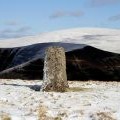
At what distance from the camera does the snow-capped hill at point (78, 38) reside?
33.0 meters

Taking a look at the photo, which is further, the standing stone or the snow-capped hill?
the snow-capped hill

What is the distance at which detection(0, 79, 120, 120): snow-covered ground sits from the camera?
38.7 ft

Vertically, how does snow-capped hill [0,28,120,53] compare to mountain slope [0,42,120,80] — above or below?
above

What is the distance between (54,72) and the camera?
16.2m

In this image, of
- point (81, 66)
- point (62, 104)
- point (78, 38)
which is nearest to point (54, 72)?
point (62, 104)

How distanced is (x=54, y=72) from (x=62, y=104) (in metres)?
3.08

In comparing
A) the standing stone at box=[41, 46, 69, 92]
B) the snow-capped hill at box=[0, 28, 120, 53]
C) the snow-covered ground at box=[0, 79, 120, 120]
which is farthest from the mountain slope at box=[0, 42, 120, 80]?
the snow-covered ground at box=[0, 79, 120, 120]

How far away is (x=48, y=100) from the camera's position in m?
14.0

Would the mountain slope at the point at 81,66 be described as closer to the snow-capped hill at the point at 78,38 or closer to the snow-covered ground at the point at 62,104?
the snow-capped hill at the point at 78,38

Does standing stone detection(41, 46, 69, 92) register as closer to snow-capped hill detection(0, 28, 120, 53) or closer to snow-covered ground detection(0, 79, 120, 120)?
snow-covered ground detection(0, 79, 120, 120)

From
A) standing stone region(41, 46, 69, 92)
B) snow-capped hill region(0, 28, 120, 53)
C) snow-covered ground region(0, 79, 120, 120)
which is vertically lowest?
snow-covered ground region(0, 79, 120, 120)

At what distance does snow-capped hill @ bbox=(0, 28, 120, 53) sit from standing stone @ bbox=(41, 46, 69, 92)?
15.5 metres

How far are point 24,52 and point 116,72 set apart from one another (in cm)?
742

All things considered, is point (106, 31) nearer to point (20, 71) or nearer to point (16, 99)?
point (20, 71)
